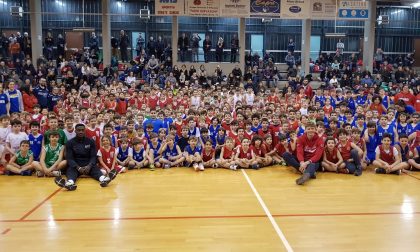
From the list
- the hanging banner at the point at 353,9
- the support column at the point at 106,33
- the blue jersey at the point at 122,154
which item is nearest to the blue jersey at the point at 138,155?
the blue jersey at the point at 122,154

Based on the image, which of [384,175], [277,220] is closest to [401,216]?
[277,220]

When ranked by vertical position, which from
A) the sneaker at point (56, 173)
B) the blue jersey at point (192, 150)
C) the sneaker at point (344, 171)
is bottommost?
the sneaker at point (344, 171)

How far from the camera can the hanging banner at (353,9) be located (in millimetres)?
19156

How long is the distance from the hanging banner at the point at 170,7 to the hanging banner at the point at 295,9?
4.94m

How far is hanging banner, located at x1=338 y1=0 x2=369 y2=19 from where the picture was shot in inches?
754

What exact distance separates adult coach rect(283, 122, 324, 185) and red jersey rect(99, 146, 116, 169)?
3732mm

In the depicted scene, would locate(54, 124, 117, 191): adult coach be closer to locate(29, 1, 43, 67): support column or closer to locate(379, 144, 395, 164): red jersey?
locate(379, 144, 395, 164): red jersey

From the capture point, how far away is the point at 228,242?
4855 millimetres

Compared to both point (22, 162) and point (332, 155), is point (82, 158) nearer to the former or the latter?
point (22, 162)

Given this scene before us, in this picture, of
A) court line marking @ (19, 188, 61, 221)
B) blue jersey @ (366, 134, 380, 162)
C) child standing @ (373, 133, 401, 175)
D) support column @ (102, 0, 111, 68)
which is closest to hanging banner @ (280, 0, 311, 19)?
support column @ (102, 0, 111, 68)

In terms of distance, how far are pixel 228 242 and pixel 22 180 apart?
16.6ft

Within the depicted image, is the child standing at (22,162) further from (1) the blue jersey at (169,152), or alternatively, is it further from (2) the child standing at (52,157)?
(1) the blue jersey at (169,152)

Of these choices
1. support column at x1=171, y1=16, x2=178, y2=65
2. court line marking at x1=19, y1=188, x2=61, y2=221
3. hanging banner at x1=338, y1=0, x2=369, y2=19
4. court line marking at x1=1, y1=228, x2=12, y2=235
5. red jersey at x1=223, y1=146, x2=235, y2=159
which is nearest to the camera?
court line marking at x1=1, y1=228, x2=12, y2=235

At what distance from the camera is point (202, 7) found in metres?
18.9
